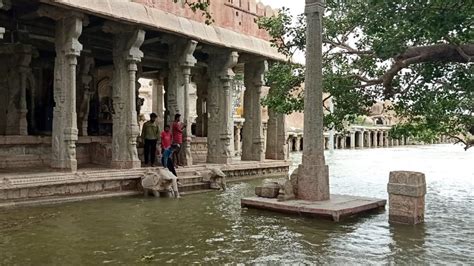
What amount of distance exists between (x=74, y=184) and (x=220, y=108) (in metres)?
6.13

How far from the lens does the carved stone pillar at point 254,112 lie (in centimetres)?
1764

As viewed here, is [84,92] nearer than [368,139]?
Yes

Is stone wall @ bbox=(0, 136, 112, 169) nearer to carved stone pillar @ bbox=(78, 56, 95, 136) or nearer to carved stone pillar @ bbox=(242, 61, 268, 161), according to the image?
carved stone pillar @ bbox=(78, 56, 95, 136)

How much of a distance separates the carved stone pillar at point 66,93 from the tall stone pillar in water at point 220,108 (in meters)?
5.35

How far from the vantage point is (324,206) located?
8.81 meters

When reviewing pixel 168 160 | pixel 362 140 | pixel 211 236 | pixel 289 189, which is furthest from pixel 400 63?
pixel 362 140

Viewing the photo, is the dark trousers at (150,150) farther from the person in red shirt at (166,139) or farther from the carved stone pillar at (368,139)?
the carved stone pillar at (368,139)

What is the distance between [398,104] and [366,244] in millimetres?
4052

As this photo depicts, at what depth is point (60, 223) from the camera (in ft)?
27.0

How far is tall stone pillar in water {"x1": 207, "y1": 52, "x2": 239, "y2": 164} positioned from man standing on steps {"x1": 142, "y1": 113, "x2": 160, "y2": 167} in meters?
2.29

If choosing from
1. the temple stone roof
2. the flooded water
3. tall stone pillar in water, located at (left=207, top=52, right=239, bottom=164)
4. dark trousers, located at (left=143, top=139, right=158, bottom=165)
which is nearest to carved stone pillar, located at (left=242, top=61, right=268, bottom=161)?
the temple stone roof

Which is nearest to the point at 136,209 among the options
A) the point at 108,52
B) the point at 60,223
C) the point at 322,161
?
the point at 60,223

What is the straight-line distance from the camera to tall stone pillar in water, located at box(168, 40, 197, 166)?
1440 cm

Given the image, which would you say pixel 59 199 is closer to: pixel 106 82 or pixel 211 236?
pixel 211 236
